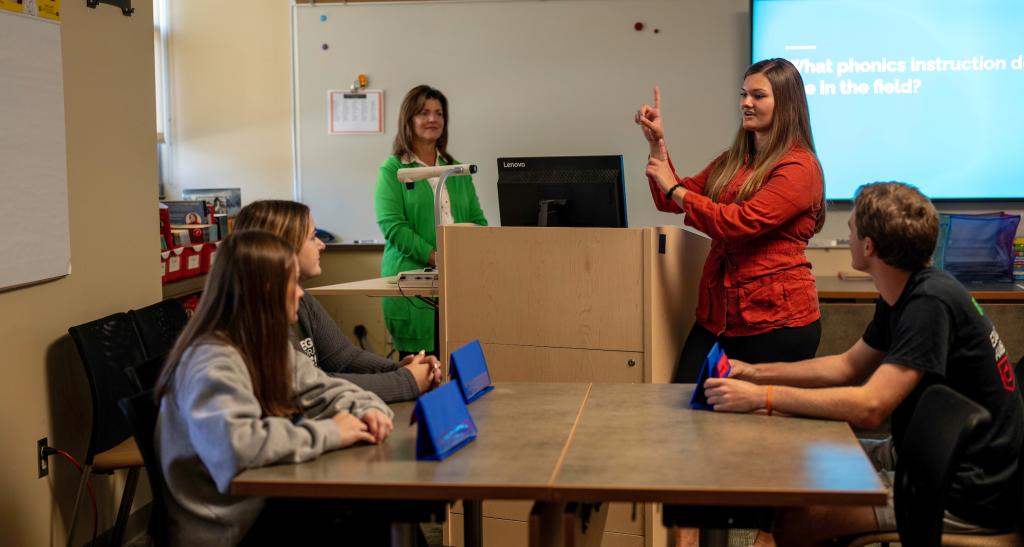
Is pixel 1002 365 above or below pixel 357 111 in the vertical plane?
below

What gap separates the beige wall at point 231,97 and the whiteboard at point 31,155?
239 centimetres

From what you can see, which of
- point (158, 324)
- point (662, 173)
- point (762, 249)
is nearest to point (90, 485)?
point (158, 324)

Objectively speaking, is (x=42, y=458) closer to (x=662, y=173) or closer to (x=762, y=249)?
(x=662, y=173)

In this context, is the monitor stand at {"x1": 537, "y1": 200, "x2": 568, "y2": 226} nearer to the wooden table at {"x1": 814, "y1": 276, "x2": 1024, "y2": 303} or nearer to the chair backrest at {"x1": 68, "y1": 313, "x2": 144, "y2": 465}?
the chair backrest at {"x1": 68, "y1": 313, "x2": 144, "y2": 465}

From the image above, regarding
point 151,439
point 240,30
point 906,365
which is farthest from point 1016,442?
Answer: point 240,30

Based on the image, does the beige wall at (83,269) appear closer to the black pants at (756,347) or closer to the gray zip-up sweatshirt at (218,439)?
the gray zip-up sweatshirt at (218,439)

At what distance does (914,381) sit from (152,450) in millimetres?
1493

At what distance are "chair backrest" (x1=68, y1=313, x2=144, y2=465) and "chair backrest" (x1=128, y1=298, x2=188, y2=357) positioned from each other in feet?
0.15

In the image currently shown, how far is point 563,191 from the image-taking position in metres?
3.11

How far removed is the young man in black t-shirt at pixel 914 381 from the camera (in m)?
2.01

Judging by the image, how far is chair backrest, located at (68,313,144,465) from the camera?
283 centimetres

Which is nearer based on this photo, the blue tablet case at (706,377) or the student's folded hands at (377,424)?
the student's folded hands at (377,424)

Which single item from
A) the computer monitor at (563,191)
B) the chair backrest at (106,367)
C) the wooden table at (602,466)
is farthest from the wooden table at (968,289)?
the chair backrest at (106,367)

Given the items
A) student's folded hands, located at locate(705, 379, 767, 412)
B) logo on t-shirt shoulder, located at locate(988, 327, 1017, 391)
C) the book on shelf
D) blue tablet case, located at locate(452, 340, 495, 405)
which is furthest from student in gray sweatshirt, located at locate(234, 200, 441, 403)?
the book on shelf
